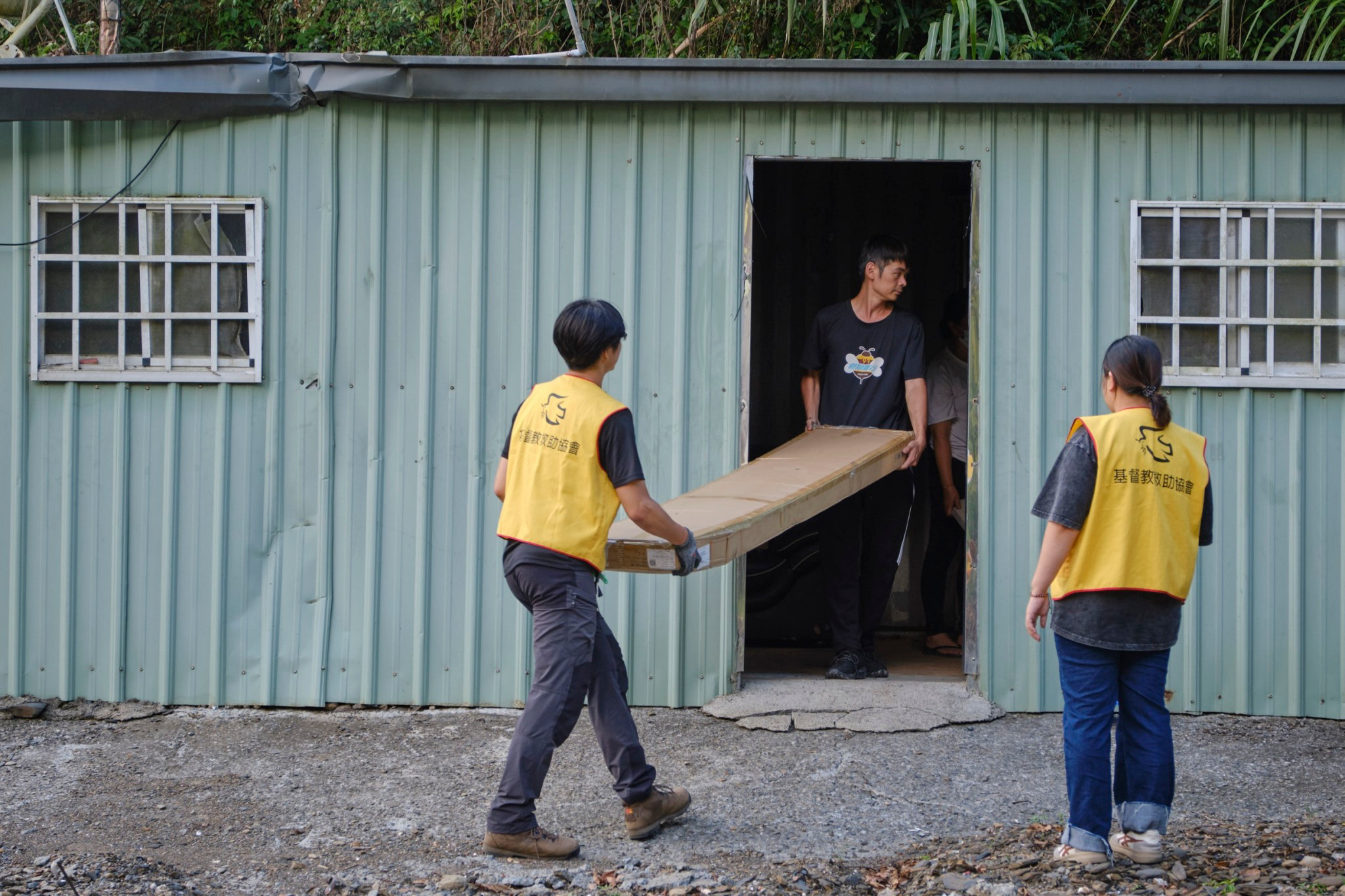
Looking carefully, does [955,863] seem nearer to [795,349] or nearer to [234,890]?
[234,890]

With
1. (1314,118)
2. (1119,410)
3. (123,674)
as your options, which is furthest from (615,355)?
(1314,118)

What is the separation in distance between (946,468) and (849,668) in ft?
4.45

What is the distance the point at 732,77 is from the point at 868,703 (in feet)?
9.39

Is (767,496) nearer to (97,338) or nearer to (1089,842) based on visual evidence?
(1089,842)

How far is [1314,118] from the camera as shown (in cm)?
536

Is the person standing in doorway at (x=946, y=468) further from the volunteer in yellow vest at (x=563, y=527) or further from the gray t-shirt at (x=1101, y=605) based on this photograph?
the volunteer in yellow vest at (x=563, y=527)

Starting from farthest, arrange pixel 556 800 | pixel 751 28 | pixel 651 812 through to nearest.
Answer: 1. pixel 751 28
2. pixel 556 800
3. pixel 651 812

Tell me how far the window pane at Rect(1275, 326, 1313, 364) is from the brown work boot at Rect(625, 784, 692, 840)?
3.44m

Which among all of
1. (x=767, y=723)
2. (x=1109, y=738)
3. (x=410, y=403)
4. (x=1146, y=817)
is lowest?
(x=767, y=723)

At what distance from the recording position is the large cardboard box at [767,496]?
392 cm

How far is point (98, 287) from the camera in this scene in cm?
548

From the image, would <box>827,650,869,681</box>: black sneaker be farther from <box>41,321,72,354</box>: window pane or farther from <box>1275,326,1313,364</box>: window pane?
<box>41,321,72,354</box>: window pane

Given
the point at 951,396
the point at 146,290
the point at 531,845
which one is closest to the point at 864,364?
the point at 951,396

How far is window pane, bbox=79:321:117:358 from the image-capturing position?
547 cm
